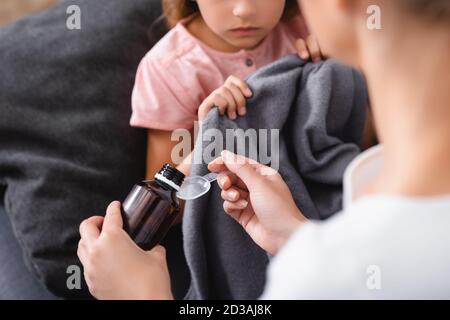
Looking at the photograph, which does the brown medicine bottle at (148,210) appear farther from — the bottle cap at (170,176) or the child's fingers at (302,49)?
the child's fingers at (302,49)

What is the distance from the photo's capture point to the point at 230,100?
723 mm

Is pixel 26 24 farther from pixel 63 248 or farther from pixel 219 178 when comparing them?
pixel 219 178

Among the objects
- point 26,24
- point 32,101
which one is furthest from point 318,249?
point 26,24

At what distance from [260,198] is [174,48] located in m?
0.28

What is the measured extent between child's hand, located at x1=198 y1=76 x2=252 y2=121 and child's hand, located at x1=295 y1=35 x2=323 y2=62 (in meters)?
0.10

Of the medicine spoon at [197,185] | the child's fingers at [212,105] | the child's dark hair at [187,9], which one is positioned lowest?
the medicine spoon at [197,185]

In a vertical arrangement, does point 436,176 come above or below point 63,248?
above

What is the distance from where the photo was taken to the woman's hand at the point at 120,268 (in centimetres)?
57

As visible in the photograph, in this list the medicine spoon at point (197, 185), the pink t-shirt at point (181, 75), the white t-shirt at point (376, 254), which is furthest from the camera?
the pink t-shirt at point (181, 75)

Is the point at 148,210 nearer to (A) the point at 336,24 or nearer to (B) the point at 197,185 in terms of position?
(B) the point at 197,185

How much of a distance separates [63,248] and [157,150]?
190 millimetres

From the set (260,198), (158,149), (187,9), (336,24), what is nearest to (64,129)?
(158,149)

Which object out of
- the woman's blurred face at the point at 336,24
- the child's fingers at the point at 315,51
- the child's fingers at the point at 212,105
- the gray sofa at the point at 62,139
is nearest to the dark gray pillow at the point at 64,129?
the gray sofa at the point at 62,139

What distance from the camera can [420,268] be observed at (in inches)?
15.8
